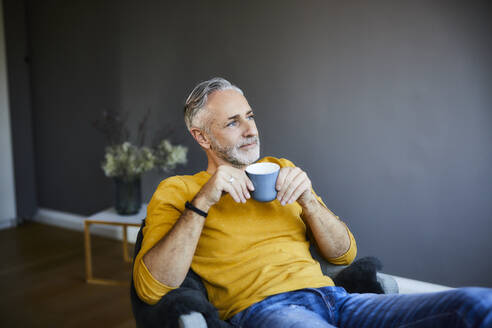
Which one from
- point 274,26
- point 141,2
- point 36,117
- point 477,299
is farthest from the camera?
point 36,117

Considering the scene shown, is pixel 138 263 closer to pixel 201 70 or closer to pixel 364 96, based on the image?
pixel 364 96

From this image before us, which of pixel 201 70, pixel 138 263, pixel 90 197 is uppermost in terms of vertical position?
pixel 201 70

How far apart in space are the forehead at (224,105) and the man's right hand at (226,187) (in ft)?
1.01

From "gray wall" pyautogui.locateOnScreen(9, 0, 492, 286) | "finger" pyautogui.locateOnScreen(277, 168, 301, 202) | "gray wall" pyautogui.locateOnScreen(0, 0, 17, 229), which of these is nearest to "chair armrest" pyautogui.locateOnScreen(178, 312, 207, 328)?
"finger" pyautogui.locateOnScreen(277, 168, 301, 202)

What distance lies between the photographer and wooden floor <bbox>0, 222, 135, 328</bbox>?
7.63ft

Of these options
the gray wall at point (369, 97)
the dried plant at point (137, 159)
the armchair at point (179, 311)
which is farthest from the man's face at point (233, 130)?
the dried plant at point (137, 159)

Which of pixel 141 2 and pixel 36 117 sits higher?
pixel 141 2

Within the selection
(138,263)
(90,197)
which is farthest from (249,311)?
(90,197)

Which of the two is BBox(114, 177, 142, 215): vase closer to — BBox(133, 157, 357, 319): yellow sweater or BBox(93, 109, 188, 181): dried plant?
BBox(93, 109, 188, 181): dried plant

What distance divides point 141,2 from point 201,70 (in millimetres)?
794

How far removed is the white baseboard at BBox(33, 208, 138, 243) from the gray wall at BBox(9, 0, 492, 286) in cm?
94

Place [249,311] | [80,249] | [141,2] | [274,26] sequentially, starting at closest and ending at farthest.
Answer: [249,311] < [274,26] < [141,2] < [80,249]

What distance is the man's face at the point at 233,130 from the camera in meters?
1.49

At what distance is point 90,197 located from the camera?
3.81 metres
